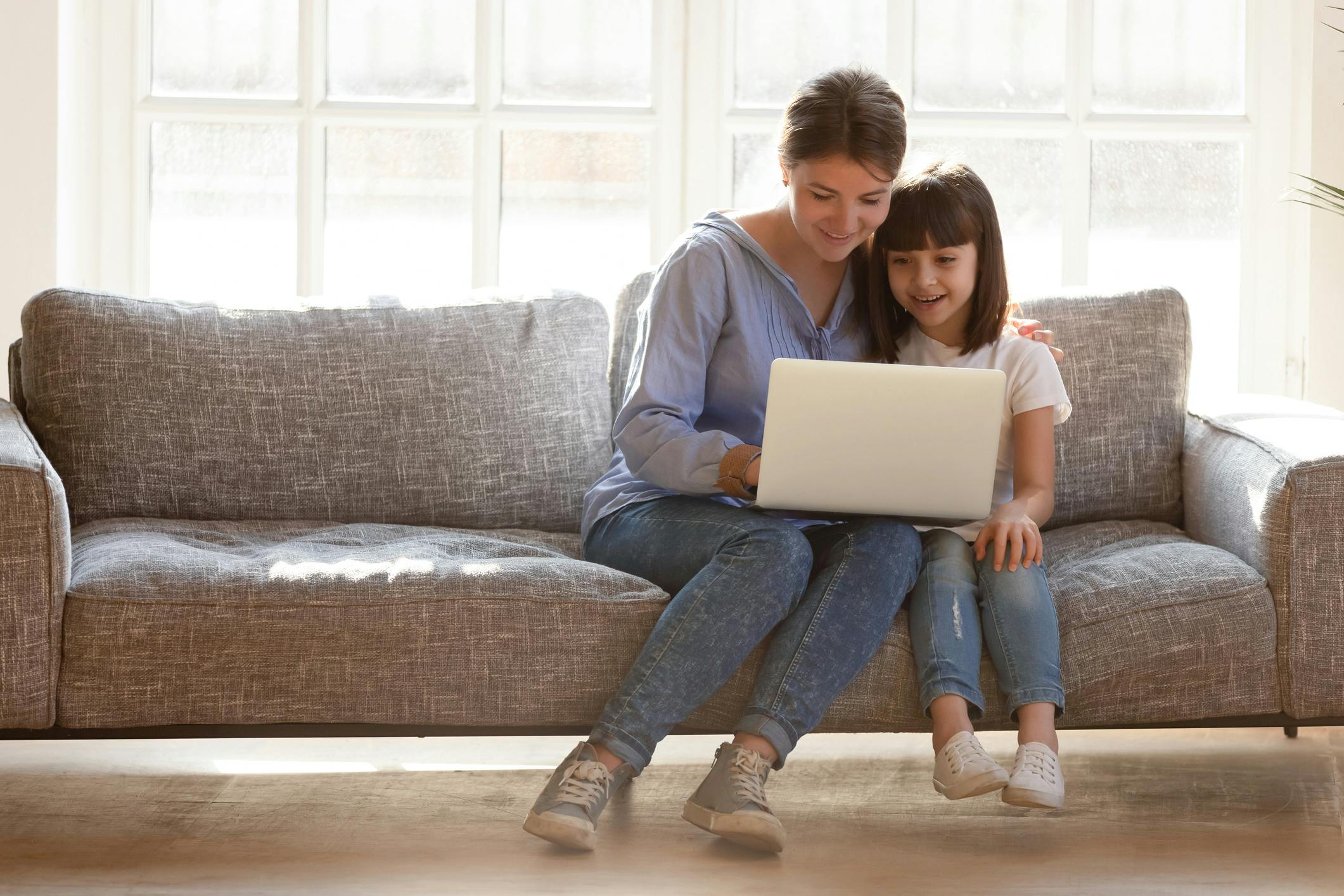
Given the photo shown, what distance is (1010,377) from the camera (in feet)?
6.22

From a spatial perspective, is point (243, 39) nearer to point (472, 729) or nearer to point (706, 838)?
point (472, 729)

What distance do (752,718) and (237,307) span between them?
113cm

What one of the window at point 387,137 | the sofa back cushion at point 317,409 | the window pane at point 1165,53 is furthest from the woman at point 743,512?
the window pane at point 1165,53

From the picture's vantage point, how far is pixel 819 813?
1.87 metres

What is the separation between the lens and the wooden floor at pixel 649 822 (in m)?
1.60

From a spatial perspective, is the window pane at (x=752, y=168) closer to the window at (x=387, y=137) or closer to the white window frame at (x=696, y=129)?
the white window frame at (x=696, y=129)

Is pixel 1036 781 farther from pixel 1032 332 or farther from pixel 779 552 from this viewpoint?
pixel 1032 332

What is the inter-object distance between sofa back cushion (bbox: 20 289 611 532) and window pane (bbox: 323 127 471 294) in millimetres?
640

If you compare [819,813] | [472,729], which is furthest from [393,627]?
[819,813]

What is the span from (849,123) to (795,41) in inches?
49.0

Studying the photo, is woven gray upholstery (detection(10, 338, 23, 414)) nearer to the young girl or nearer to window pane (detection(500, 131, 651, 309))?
window pane (detection(500, 131, 651, 309))

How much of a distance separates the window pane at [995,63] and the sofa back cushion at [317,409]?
3.61ft

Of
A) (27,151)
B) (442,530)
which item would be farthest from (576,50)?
(442,530)

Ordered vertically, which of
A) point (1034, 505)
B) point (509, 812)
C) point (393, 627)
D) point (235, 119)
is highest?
point (235, 119)
